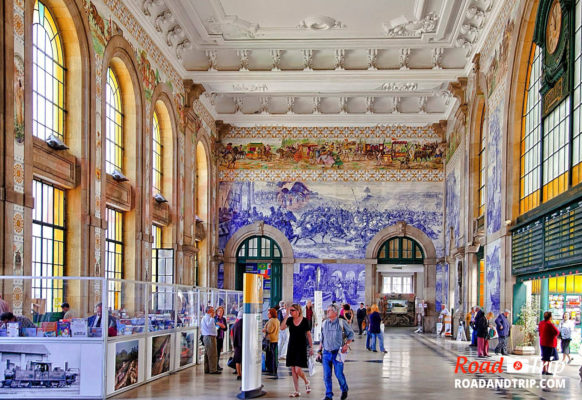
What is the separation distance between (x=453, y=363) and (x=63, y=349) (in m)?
10.0

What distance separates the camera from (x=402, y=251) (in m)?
35.7

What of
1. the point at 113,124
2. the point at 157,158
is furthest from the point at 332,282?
the point at 113,124

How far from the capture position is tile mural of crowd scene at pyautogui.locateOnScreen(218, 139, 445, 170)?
116 feet

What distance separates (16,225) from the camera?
14023mm

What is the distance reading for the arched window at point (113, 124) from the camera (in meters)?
20.9

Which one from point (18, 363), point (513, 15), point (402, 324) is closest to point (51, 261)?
Answer: point (18, 363)

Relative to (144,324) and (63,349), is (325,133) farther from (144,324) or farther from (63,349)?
(63,349)

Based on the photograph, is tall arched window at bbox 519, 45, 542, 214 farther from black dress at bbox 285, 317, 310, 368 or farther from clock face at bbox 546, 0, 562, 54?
black dress at bbox 285, 317, 310, 368

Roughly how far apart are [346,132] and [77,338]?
981 inches

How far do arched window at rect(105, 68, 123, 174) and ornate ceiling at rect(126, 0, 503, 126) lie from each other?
225 centimetres

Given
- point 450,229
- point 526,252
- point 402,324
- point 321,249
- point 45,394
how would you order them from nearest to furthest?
point 45,394
point 526,252
point 450,229
point 321,249
point 402,324

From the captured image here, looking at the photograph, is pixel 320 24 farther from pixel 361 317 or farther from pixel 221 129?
pixel 361 317

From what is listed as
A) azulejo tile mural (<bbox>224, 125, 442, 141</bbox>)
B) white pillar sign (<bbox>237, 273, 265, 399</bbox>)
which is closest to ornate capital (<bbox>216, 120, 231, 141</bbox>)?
azulejo tile mural (<bbox>224, 125, 442, 141</bbox>)

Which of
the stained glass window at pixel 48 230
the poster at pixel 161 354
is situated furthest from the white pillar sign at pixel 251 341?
the stained glass window at pixel 48 230
